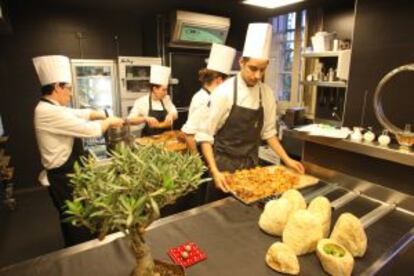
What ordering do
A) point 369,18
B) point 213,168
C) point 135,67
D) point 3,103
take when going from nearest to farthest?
1. point 213,168
2. point 369,18
3. point 3,103
4. point 135,67

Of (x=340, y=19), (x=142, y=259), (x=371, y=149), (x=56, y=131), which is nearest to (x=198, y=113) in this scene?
(x=56, y=131)

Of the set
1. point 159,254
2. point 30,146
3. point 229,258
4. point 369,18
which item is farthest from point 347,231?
point 30,146

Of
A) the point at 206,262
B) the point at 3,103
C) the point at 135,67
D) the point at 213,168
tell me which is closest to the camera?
the point at 206,262

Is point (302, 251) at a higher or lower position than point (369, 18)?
lower

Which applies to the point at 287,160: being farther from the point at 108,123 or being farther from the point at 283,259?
the point at 108,123

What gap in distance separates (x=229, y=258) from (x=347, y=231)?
430mm

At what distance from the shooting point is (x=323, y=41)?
3289mm

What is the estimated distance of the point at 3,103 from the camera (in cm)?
348

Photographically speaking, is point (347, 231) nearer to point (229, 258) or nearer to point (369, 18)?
point (229, 258)

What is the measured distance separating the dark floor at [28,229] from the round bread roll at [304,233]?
238 centimetres

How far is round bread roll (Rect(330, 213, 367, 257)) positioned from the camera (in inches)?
39.2

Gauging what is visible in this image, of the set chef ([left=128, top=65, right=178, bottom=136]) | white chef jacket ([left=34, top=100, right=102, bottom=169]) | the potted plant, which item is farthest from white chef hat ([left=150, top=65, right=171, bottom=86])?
the potted plant

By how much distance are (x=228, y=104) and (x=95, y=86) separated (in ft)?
Result: 8.58

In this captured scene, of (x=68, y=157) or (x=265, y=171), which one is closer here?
(x=265, y=171)
